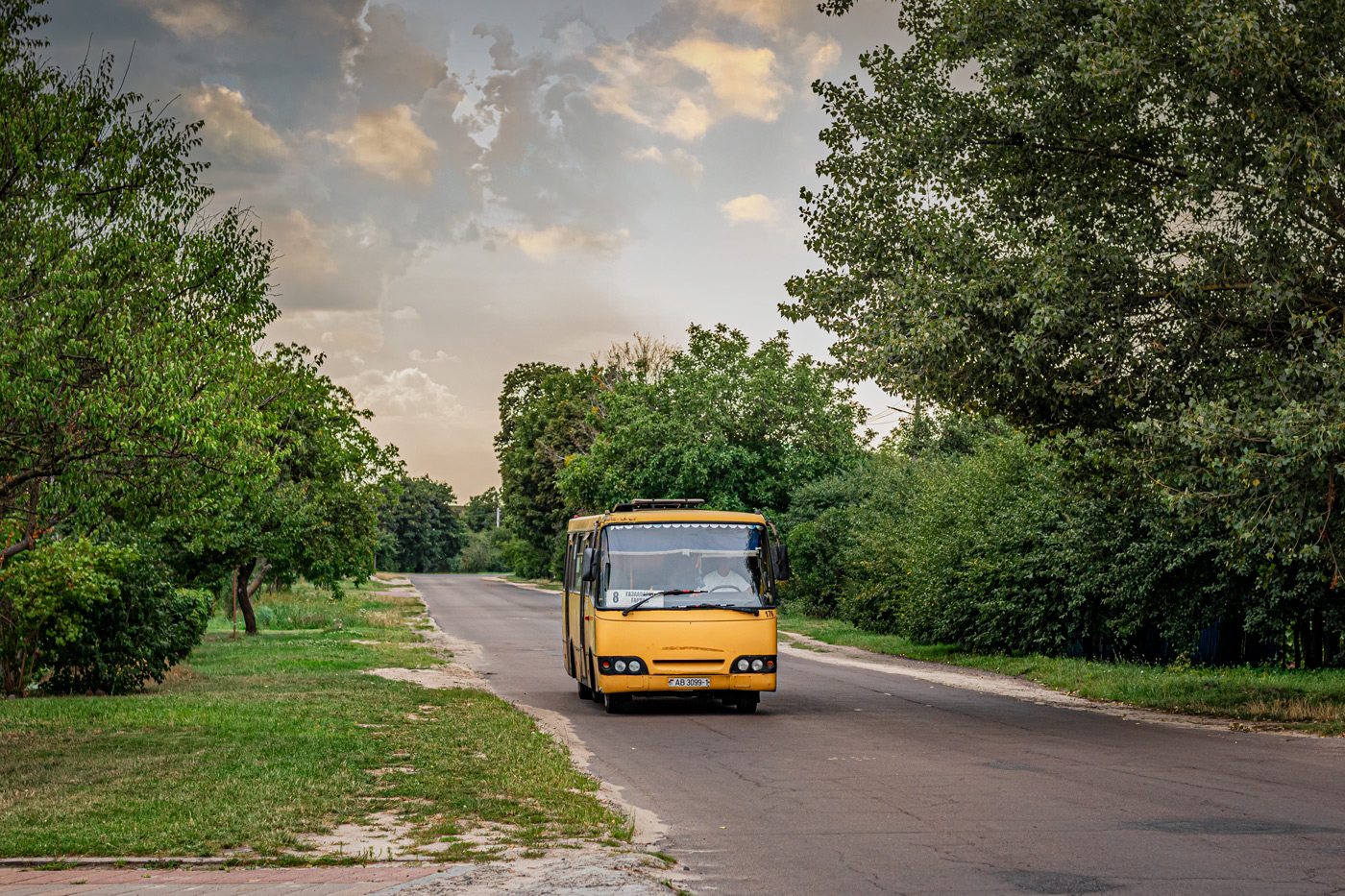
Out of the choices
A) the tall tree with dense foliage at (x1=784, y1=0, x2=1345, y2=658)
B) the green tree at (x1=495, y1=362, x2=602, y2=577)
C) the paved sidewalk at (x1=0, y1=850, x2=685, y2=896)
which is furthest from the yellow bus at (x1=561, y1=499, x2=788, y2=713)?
the green tree at (x1=495, y1=362, x2=602, y2=577)

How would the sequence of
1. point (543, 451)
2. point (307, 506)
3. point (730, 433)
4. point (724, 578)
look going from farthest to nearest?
point (543, 451) < point (730, 433) < point (307, 506) < point (724, 578)

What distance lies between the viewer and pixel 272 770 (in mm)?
11172

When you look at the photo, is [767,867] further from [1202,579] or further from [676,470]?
[676,470]

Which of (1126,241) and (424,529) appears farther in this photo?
(424,529)

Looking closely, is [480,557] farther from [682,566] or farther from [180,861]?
[180,861]

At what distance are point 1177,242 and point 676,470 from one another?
33.7 m

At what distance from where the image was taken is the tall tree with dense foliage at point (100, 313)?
37.4ft

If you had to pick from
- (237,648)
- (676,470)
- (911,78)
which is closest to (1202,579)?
(911,78)

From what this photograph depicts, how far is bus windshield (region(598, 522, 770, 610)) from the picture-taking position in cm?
1717

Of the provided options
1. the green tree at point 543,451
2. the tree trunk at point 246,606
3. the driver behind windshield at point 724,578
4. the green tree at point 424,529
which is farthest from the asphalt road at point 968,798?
the green tree at point 424,529

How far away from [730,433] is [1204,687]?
103 feet

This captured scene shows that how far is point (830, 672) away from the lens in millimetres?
24766

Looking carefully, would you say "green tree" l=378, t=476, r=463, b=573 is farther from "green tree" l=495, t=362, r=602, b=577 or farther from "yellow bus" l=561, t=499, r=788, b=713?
"yellow bus" l=561, t=499, r=788, b=713

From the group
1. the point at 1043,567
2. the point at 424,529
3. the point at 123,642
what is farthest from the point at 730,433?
the point at 424,529
